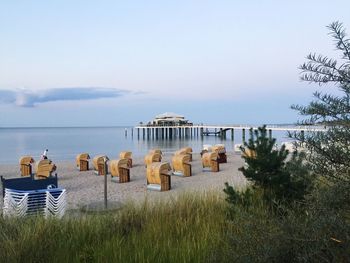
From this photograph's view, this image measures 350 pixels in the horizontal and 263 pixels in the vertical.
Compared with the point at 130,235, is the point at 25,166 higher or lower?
lower

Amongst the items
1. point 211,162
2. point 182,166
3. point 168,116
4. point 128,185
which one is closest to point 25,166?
point 128,185

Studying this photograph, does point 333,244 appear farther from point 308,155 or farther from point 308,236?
point 308,155

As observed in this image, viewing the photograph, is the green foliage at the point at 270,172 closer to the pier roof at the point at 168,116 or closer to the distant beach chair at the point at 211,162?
the distant beach chair at the point at 211,162

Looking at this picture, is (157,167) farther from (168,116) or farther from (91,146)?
(168,116)

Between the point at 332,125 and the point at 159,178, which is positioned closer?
the point at 332,125

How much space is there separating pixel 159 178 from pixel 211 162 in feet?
16.9

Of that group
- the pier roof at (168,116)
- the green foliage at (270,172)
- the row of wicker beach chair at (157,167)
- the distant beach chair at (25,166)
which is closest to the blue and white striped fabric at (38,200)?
the row of wicker beach chair at (157,167)

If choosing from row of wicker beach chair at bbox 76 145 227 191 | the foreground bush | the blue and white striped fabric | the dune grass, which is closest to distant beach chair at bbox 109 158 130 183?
row of wicker beach chair at bbox 76 145 227 191

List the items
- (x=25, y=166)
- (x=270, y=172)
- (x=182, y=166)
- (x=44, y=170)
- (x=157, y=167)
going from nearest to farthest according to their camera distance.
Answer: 1. (x=270, y=172)
2. (x=157, y=167)
3. (x=44, y=170)
4. (x=182, y=166)
5. (x=25, y=166)

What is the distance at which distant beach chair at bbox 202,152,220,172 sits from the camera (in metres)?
16.9

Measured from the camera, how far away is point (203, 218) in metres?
4.73

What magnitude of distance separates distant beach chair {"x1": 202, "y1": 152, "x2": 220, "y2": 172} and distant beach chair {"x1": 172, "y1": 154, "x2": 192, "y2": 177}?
1.42 meters

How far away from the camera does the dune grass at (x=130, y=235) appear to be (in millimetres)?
3414

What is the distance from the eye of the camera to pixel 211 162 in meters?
17.0
